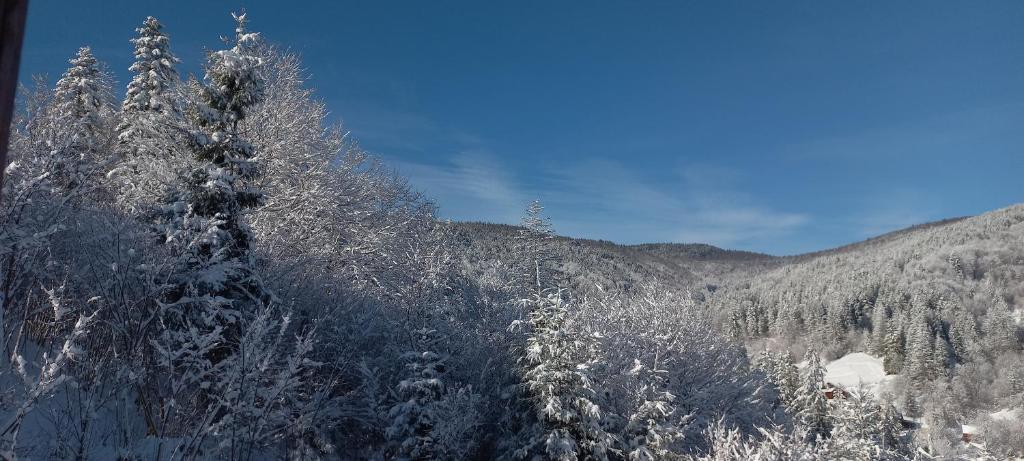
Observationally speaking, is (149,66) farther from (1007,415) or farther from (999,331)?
(999,331)

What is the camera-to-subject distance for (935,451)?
59.4 meters

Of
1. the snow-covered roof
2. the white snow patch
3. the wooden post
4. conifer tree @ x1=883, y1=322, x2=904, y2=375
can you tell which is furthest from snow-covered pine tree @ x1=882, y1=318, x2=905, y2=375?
the wooden post

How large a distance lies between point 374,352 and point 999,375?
118 m

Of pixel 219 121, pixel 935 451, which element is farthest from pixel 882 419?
pixel 219 121

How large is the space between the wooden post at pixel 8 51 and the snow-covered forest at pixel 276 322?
18.1 feet

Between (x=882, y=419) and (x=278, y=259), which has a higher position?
(x=278, y=259)

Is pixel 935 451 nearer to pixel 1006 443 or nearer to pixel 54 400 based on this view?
pixel 1006 443

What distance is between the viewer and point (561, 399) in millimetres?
15930

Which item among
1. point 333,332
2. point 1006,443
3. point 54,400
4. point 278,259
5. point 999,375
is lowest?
point 1006,443

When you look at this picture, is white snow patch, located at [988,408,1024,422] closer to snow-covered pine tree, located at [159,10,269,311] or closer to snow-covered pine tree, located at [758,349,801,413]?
snow-covered pine tree, located at [758,349,801,413]

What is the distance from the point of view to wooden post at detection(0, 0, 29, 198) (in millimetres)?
914

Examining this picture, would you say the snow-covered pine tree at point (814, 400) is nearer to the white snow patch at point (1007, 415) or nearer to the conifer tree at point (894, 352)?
the white snow patch at point (1007, 415)

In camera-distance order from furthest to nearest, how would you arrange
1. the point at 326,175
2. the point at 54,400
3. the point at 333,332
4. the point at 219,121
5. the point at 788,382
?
the point at 788,382
the point at 326,175
the point at 333,332
the point at 219,121
the point at 54,400

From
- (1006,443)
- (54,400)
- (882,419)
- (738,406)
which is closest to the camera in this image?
(54,400)
